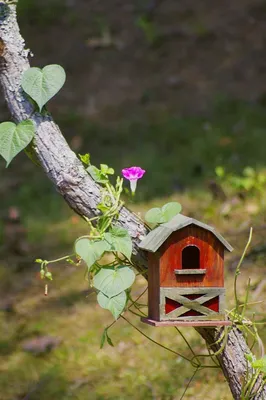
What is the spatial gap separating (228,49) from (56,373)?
15.0ft

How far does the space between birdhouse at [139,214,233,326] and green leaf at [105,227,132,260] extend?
0.21 ft

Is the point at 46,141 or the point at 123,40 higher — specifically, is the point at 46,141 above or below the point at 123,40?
below

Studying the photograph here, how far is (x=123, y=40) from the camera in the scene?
7484 millimetres

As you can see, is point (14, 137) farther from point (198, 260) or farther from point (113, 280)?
point (198, 260)

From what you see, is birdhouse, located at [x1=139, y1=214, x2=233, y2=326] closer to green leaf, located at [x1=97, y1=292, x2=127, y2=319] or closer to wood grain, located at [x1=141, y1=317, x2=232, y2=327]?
wood grain, located at [x1=141, y1=317, x2=232, y2=327]

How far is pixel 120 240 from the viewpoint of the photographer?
2.10 meters

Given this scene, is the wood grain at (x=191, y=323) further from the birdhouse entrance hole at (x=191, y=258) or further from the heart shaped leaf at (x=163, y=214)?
the heart shaped leaf at (x=163, y=214)

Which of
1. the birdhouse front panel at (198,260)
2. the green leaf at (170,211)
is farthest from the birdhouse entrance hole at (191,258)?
the green leaf at (170,211)

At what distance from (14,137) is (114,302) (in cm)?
58

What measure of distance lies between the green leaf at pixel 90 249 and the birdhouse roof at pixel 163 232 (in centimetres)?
13

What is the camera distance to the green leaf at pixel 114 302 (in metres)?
2.06

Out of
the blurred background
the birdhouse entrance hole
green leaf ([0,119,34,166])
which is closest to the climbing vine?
green leaf ([0,119,34,166])

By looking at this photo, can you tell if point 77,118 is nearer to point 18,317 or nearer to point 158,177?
point 158,177

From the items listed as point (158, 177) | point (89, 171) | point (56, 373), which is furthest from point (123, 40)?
point (89, 171)
